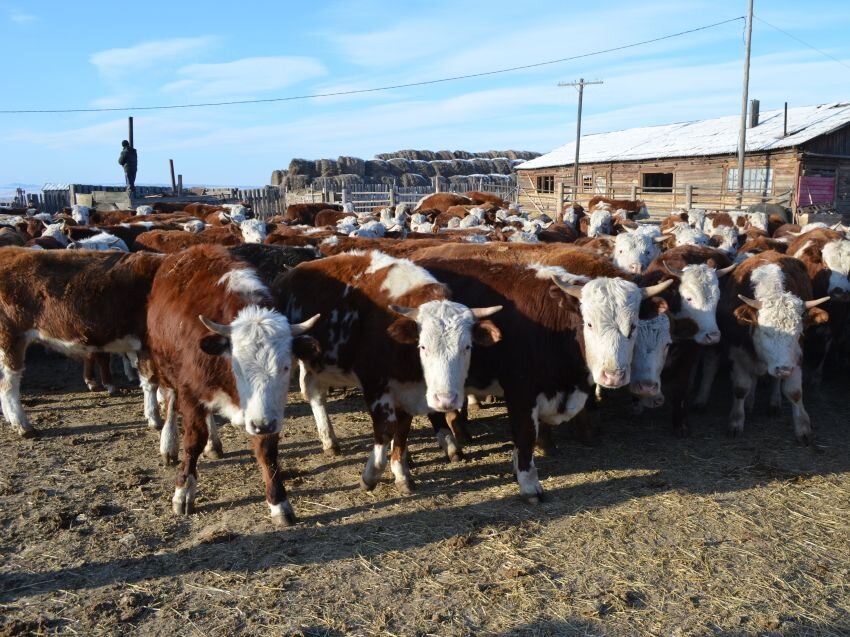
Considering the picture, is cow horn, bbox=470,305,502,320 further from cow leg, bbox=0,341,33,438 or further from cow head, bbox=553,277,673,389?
cow leg, bbox=0,341,33,438

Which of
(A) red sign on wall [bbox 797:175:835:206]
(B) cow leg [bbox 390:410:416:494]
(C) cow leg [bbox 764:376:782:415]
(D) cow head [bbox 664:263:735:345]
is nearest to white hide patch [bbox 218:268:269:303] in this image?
(B) cow leg [bbox 390:410:416:494]

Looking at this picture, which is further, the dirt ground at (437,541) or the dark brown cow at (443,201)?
the dark brown cow at (443,201)

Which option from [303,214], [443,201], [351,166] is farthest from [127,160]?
[351,166]

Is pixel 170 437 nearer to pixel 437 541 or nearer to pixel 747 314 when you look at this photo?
pixel 437 541

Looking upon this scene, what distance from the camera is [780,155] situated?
2739 cm

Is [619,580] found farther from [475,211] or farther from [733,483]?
[475,211]

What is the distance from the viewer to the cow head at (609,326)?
4.94 meters

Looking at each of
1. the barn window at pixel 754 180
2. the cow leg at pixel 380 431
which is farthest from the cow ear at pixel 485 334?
the barn window at pixel 754 180

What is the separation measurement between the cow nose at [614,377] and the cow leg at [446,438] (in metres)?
1.56

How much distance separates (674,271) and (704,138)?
1158 inches

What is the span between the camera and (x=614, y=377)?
4.89m

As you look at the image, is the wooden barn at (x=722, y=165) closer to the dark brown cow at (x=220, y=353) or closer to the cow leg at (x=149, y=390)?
the cow leg at (x=149, y=390)

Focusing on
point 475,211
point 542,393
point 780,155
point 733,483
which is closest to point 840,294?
point 733,483

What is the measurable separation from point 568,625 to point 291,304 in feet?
11.0
